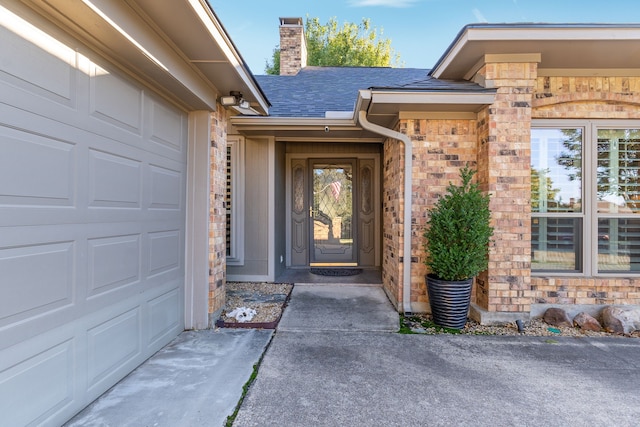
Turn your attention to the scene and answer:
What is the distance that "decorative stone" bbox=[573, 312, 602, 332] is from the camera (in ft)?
11.4

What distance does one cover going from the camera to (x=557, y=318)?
3600 mm

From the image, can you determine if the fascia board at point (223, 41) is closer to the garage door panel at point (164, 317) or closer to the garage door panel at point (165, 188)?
the garage door panel at point (165, 188)

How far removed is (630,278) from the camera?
3.73 metres

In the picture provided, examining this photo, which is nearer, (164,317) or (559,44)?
(164,317)

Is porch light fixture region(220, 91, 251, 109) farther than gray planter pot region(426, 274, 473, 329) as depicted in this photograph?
Yes

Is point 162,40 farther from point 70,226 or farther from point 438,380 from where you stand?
point 438,380

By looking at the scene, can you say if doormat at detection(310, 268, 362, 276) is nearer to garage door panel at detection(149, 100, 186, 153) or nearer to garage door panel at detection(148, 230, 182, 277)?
garage door panel at detection(148, 230, 182, 277)

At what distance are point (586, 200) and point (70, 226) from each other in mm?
4949

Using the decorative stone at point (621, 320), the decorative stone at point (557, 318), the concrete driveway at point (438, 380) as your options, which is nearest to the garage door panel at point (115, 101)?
the concrete driveway at point (438, 380)

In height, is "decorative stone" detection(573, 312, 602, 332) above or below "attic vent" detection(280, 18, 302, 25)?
below

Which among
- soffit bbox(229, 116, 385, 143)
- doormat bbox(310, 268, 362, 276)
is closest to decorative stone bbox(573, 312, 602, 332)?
doormat bbox(310, 268, 362, 276)

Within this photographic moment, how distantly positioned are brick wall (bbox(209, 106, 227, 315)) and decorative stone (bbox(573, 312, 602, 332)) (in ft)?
13.1

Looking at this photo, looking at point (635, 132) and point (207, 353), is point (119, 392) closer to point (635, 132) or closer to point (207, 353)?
point (207, 353)

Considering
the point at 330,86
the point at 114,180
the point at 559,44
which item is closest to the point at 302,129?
the point at 330,86
